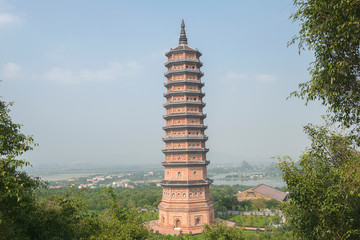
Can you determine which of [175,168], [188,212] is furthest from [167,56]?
[188,212]

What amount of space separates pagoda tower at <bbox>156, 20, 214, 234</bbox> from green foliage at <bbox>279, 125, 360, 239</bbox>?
64.7 feet

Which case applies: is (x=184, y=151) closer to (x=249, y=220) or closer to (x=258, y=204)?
(x=249, y=220)

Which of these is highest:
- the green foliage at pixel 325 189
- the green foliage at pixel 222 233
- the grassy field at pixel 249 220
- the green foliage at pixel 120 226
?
the green foliage at pixel 325 189

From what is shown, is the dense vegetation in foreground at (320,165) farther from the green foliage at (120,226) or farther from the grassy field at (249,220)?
the grassy field at (249,220)

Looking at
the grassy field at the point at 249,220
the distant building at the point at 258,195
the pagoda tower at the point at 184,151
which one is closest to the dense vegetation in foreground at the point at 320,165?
the pagoda tower at the point at 184,151

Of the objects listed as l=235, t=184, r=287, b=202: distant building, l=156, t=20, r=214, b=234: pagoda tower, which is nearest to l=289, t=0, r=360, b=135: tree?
l=156, t=20, r=214, b=234: pagoda tower

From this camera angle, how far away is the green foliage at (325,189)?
9.10 m

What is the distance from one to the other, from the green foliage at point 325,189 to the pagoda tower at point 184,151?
19723 millimetres

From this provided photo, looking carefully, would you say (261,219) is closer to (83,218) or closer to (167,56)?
(167,56)

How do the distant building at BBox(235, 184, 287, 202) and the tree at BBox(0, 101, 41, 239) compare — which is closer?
the tree at BBox(0, 101, 41, 239)

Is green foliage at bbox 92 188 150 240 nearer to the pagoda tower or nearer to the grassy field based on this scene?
the pagoda tower

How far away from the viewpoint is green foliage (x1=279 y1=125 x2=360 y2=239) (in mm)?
9102

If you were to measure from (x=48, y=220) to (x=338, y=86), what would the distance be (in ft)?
37.3

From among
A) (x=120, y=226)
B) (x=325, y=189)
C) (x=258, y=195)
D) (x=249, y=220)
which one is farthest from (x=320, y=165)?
(x=258, y=195)
